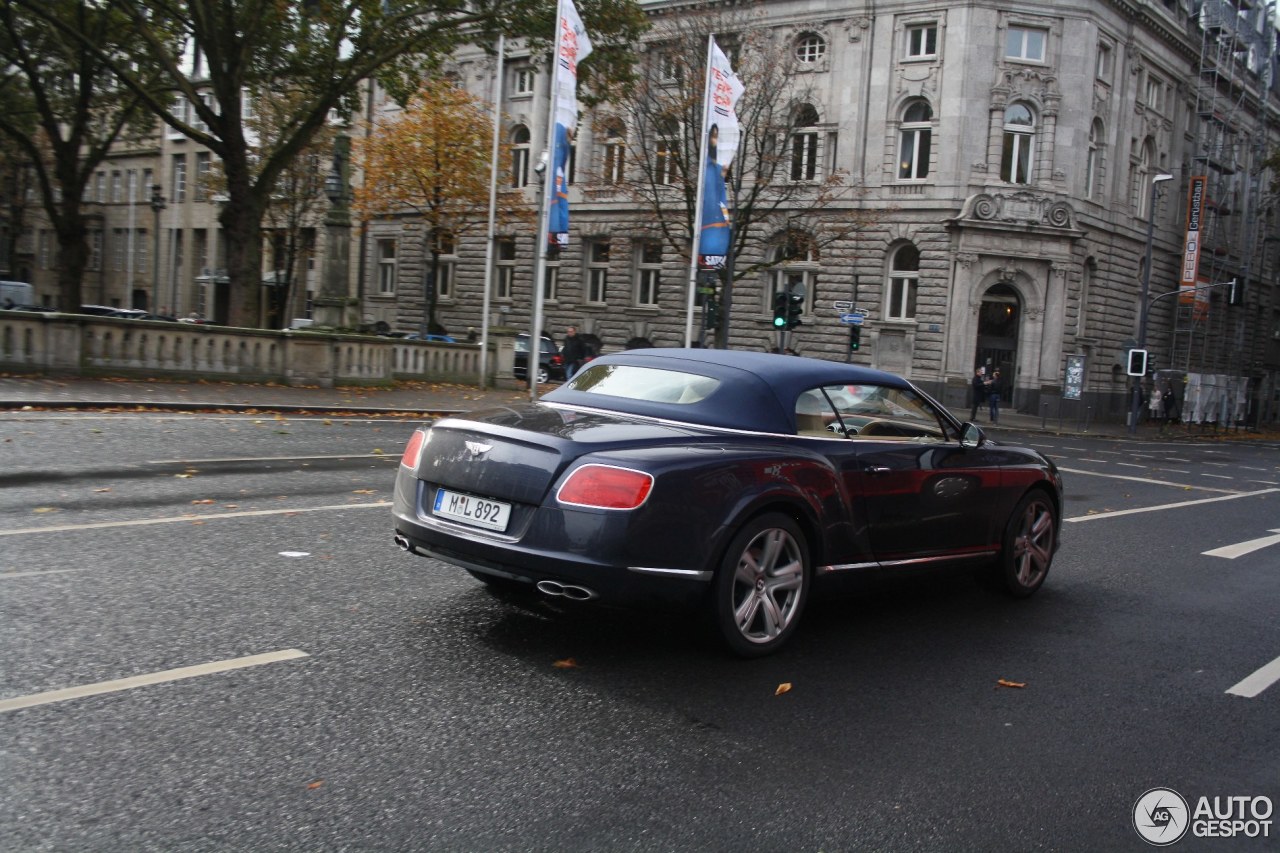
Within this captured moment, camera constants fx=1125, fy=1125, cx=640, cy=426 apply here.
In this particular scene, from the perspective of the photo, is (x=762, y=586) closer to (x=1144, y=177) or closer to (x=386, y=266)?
(x=1144, y=177)

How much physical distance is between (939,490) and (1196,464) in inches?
782

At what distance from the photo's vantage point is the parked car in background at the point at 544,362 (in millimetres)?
36562

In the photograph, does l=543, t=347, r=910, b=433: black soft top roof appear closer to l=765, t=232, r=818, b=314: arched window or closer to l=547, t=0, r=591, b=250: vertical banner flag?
l=547, t=0, r=591, b=250: vertical banner flag

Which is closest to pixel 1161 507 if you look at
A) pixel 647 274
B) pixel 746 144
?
pixel 746 144

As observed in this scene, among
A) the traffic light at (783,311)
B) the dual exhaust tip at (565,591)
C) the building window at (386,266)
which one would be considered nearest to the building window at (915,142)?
the traffic light at (783,311)

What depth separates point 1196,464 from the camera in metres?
23.6

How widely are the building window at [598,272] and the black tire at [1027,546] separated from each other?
138ft

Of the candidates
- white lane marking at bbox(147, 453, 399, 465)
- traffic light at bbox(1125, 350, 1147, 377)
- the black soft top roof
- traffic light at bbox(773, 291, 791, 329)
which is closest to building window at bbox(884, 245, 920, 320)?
traffic light at bbox(1125, 350, 1147, 377)

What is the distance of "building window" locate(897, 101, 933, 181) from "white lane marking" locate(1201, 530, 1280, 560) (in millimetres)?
32394

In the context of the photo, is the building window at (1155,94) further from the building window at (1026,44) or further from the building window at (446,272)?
the building window at (446,272)

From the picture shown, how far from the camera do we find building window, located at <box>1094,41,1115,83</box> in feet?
138

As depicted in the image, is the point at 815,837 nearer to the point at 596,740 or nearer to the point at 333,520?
Answer: the point at 596,740

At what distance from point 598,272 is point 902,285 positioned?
546 inches

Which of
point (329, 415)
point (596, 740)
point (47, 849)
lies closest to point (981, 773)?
point (596, 740)
